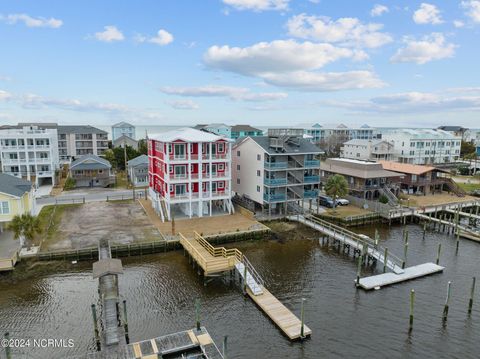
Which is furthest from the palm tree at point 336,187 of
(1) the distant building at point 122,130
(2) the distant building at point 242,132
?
(1) the distant building at point 122,130

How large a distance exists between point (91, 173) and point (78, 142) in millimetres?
33256

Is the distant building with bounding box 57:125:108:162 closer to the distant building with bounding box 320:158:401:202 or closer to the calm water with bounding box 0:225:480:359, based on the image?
the distant building with bounding box 320:158:401:202

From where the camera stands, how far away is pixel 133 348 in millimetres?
19891

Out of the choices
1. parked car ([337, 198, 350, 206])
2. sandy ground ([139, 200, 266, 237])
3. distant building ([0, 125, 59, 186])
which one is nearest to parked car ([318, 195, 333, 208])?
parked car ([337, 198, 350, 206])

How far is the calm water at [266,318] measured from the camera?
21.3 m

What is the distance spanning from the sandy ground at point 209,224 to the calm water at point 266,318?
17.6 ft

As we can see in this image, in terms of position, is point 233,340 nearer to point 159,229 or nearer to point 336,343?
point 336,343

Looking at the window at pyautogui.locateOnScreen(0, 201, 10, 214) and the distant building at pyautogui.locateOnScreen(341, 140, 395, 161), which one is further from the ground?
the distant building at pyautogui.locateOnScreen(341, 140, 395, 161)

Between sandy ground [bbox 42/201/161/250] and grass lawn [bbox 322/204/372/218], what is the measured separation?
947 inches

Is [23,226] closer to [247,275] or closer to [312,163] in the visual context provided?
[247,275]

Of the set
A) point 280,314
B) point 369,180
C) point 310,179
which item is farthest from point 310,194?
point 280,314

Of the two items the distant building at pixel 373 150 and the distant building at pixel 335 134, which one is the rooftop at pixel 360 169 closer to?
the distant building at pixel 373 150

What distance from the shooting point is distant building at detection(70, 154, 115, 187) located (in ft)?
207

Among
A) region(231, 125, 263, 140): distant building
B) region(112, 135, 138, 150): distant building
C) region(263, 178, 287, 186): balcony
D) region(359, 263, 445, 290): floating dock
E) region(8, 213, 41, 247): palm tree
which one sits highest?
region(231, 125, 263, 140): distant building
